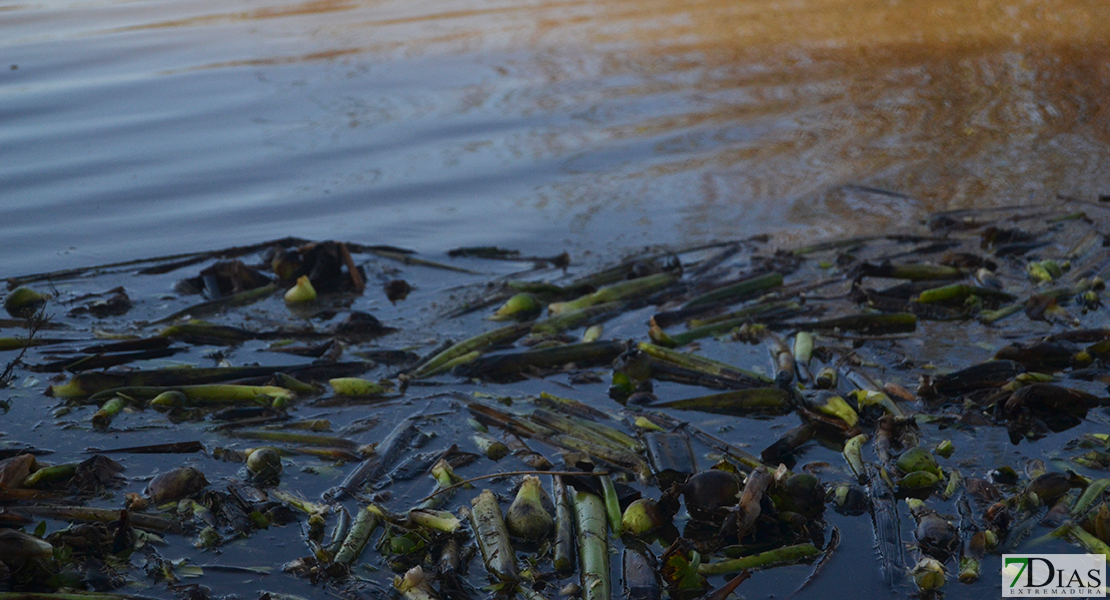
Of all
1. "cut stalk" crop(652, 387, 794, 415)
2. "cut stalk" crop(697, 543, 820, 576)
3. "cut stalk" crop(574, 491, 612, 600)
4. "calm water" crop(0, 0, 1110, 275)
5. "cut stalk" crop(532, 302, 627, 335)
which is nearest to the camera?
"cut stalk" crop(574, 491, 612, 600)

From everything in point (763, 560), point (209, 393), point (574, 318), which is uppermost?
point (209, 393)

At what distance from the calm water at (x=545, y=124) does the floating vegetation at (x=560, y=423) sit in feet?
3.07

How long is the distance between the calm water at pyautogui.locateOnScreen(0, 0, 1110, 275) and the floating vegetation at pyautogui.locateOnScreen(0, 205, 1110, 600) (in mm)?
936

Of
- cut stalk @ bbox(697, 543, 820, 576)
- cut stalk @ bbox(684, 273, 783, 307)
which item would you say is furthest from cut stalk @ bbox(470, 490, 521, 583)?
cut stalk @ bbox(684, 273, 783, 307)

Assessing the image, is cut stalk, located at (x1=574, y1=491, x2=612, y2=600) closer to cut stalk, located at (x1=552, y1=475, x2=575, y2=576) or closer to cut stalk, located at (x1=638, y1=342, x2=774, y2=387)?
cut stalk, located at (x1=552, y1=475, x2=575, y2=576)

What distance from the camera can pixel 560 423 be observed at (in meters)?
3.07

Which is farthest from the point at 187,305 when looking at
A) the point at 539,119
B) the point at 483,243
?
the point at 539,119

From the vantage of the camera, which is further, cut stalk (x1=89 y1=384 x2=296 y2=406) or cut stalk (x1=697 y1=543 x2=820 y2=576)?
cut stalk (x1=89 y1=384 x2=296 y2=406)

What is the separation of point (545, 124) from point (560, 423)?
16.1 feet

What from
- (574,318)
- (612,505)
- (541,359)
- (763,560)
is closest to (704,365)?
(541,359)

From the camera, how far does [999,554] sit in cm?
242

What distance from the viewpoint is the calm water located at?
5.68 m

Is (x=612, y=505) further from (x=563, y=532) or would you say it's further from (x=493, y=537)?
(x=493, y=537)

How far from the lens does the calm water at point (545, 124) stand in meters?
5.68
